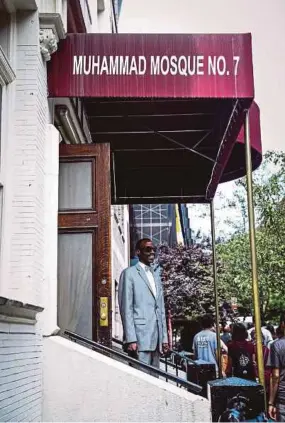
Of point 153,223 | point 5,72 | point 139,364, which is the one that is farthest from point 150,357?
point 153,223

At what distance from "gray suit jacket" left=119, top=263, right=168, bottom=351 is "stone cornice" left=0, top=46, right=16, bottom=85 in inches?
94.3

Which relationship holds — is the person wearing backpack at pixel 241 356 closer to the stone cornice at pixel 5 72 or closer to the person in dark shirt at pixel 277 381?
the person in dark shirt at pixel 277 381

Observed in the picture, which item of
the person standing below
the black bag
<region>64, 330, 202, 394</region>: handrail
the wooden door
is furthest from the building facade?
the person standing below

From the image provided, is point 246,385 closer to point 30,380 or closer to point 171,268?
point 30,380

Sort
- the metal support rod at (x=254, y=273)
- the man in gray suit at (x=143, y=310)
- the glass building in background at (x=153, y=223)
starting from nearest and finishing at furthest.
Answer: the metal support rod at (x=254, y=273) → the man in gray suit at (x=143, y=310) → the glass building in background at (x=153, y=223)

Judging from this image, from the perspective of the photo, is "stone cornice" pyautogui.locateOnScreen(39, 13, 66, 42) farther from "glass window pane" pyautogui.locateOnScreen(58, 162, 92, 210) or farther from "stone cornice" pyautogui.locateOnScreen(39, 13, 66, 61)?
"glass window pane" pyautogui.locateOnScreen(58, 162, 92, 210)

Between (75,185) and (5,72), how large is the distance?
68.6 inches

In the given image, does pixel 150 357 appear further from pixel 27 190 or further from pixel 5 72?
pixel 5 72

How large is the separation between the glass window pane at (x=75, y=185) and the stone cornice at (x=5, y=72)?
1482mm

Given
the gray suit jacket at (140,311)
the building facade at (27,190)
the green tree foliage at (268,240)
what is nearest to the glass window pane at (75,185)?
the building facade at (27,190)

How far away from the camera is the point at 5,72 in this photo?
5043mm

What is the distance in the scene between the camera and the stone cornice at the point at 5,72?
488cm

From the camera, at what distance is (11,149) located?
511 cm

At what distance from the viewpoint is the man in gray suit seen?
242 inches
